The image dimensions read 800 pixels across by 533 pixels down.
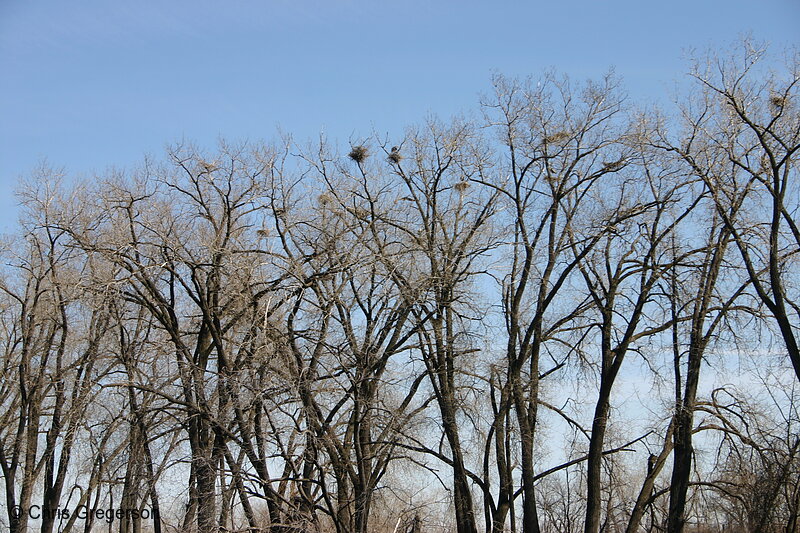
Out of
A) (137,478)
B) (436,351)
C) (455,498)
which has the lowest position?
(455,498)

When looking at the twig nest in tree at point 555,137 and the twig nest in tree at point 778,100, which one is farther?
the twig nest in tree at point 555,137

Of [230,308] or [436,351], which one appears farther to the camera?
[230,308]

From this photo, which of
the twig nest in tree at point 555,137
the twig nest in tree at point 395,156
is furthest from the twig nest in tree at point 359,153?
the twig nest in tree at point 555,137

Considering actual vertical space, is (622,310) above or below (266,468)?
above

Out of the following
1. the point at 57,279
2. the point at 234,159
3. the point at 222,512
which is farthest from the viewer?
the point at 57,279

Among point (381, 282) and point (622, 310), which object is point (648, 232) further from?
point (381, 282)

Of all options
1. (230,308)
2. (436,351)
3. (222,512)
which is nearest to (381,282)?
(436,351)

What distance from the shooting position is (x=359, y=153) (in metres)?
17.0

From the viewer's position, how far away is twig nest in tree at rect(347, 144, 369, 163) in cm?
1691

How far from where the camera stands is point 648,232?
17078 mm

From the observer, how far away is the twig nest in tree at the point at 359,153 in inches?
666

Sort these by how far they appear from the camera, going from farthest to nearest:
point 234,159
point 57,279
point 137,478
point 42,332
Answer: point 42,332, point 57,279, point 234,159, point 137,478

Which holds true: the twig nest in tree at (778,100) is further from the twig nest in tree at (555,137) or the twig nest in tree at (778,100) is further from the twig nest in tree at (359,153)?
the twig nest in tree at (359,153)

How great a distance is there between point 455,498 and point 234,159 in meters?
9.20
